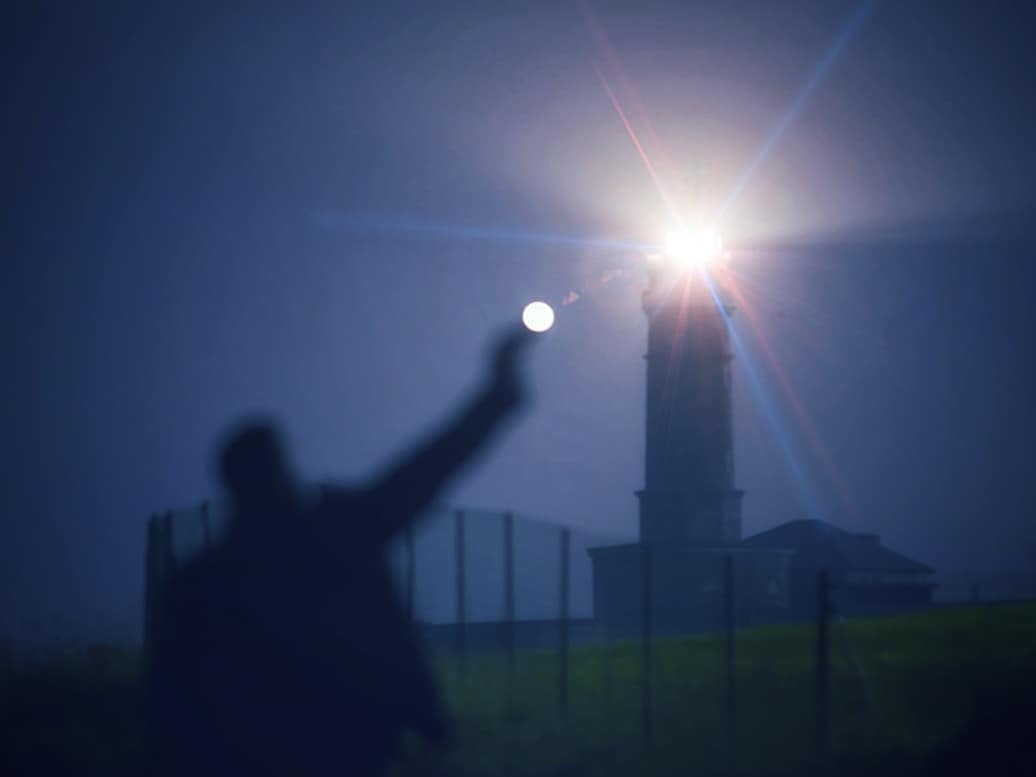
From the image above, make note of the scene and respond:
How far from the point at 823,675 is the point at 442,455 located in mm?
4954

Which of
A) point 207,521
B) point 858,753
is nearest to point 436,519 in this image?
point 207,521

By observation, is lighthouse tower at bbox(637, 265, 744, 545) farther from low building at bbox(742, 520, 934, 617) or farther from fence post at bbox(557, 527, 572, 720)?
fence post at bbox(557, 527, 572, 720)

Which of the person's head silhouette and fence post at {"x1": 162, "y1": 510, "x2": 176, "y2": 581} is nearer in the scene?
the person's head silhouette

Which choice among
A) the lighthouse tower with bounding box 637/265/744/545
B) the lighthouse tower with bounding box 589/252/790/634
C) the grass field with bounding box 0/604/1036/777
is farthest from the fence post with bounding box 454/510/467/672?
the lighthouse tower with bounding box 637/265/744/545

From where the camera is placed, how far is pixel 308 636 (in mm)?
3635

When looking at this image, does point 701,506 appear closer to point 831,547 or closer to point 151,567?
point 831,547

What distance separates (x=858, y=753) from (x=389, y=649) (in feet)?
15.2

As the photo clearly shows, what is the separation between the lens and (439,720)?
3467 mm

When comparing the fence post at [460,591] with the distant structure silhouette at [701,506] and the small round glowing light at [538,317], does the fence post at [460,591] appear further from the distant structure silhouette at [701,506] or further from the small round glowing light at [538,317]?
the distant structure silhouette at [701,506]

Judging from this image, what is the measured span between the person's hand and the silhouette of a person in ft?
0.05

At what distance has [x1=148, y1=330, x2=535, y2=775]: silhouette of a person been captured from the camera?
3.39 m

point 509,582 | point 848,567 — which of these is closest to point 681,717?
point 509,582

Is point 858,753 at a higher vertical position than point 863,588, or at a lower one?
higher

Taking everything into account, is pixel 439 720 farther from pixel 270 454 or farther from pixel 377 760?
pixel 270 454
